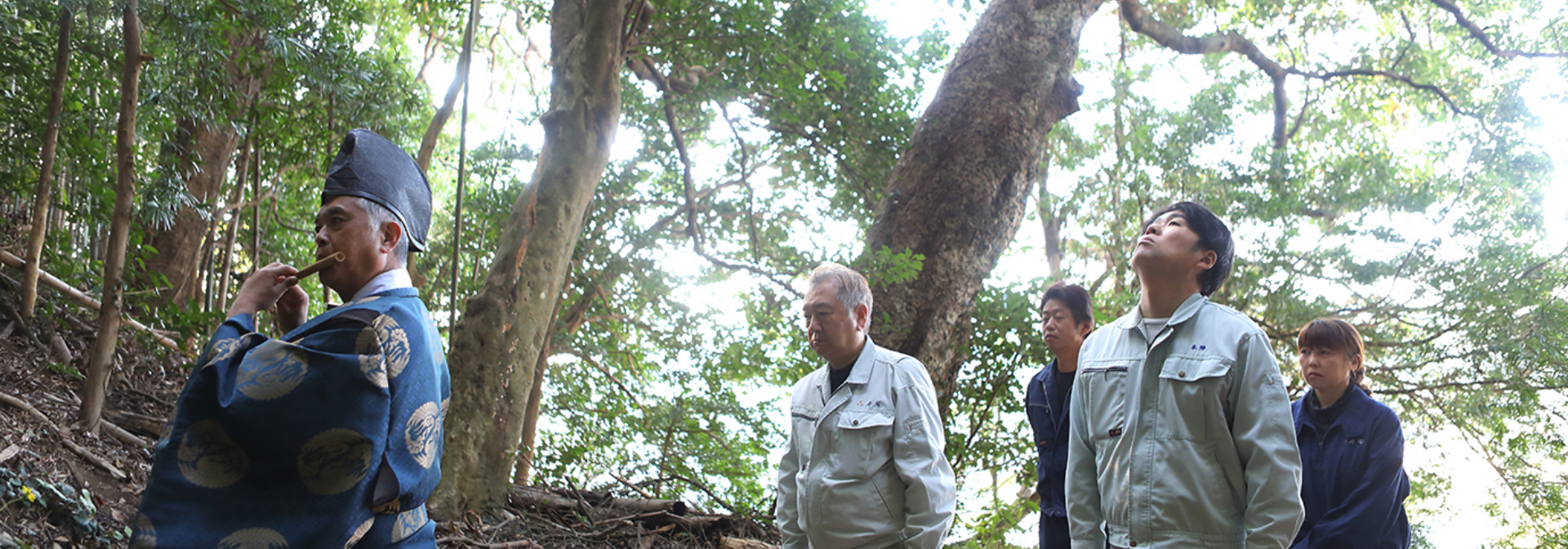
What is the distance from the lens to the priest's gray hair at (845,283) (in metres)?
2.54

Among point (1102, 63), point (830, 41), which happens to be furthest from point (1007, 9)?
point (1102, 63)

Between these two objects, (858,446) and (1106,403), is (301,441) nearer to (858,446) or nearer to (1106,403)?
(858,446)

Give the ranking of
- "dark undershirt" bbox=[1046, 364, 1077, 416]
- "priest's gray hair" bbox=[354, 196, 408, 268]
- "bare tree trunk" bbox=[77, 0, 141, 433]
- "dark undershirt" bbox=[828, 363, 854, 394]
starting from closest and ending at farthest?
"priest's gray hair" bbox=[354, 196, 408, 268], "dark undershirt" bbox=[828, 363, 854, 394], "dark undershirt" bbox=[1046, 364, 1077, 416], "bare tree trunk" bbox=[77, 0, 141, 433]

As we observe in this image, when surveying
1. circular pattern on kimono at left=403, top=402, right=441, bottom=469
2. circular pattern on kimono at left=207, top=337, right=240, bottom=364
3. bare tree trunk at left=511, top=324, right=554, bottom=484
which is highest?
bare tree trunk at left=511, top=324, right=554, bottom=484

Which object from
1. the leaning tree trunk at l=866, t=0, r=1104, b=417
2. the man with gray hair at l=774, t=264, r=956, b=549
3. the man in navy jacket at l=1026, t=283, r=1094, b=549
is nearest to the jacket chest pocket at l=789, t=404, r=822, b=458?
the man with gray hair at l=774, t=264, r=956, b=549

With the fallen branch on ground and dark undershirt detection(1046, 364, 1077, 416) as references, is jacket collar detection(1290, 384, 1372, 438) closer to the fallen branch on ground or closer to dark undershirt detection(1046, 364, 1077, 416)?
dark undershirt detection(1046, 364, 1077, 416)

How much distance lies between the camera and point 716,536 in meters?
4.43

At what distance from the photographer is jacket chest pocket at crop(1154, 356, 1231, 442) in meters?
1.83

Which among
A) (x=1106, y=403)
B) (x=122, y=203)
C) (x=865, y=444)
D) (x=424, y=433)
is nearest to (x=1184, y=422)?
(x=1106, y=403)

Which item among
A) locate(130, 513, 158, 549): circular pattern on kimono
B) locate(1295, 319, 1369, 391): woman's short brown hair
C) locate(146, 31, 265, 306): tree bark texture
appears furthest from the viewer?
locate(146, 31, 265, 306): tree bark texture

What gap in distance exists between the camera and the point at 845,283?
2.55 m

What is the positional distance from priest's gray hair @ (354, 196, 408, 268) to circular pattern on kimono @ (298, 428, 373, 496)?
1.46ft

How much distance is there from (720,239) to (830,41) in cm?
322

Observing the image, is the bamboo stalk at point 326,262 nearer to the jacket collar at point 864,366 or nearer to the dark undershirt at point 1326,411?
the jacket collar at point 864,366
